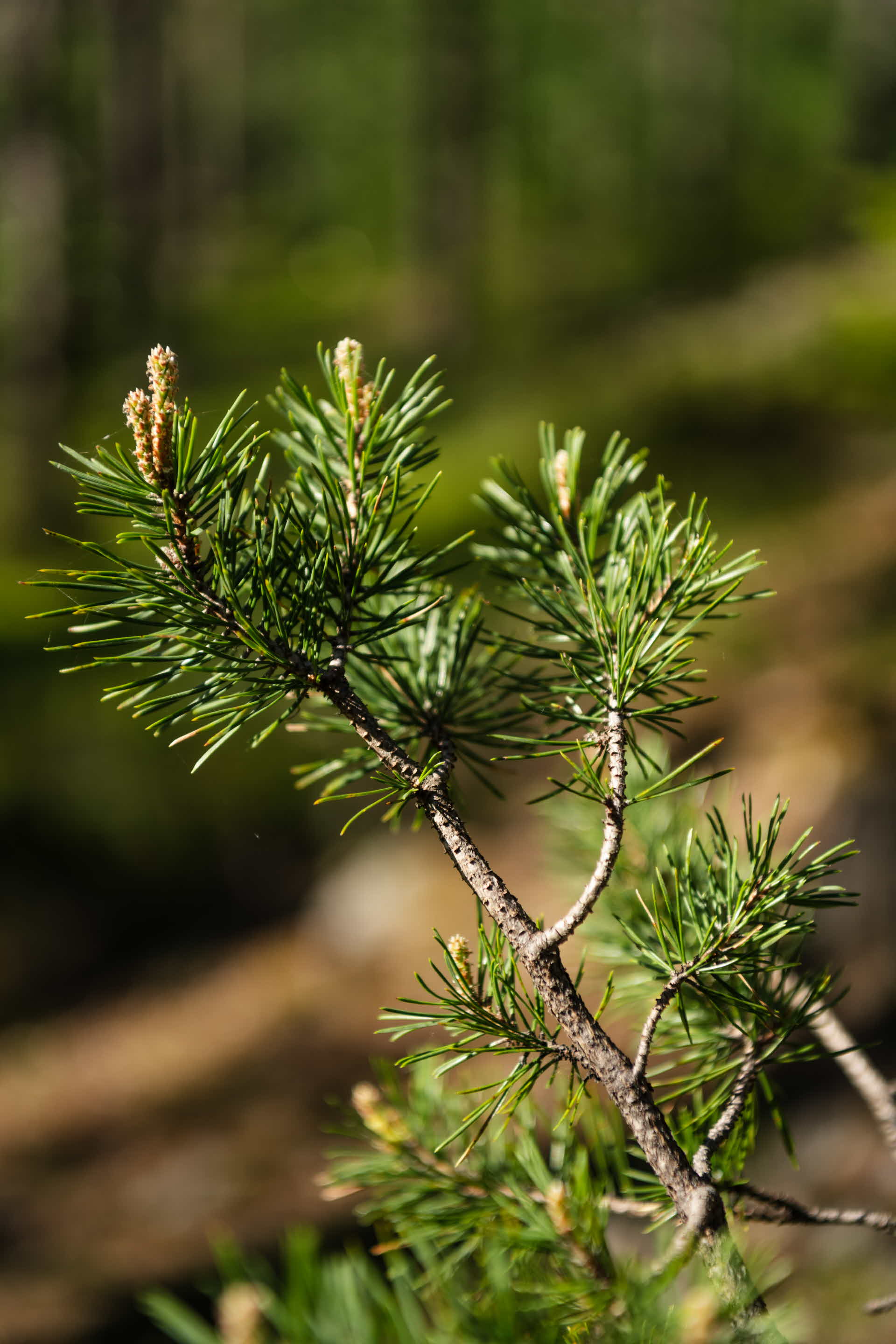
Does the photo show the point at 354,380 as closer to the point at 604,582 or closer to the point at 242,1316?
the point at 604,582

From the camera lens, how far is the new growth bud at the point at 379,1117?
1.74 feet

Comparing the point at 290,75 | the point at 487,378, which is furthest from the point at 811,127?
the point at 290,75

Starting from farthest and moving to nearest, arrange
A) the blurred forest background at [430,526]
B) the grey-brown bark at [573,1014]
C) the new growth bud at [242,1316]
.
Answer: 1. the blurred forest background at [430,526]
2. the grey-brown bark at [573,1014]
3. the new growth bud at [242,1316]

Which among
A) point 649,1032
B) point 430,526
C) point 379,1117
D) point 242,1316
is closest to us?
point 242,1316

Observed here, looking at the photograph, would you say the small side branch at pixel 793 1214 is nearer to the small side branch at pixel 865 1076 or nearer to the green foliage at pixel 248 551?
the small side branch at pixel 865 1076

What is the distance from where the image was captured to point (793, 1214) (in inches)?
18.9

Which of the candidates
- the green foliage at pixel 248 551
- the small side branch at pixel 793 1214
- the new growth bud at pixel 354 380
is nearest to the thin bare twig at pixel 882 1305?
the small side branch at pixel 793 1214

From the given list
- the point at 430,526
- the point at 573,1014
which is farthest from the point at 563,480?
the point at 430,526

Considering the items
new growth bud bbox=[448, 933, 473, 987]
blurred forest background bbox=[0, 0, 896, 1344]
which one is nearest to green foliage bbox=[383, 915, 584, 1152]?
new growth bud bbox=[448, 933, 473, 987]

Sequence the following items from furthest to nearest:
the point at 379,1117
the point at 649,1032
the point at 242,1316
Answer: the point at 379,1117 < the point at 649,1032 < the point at 242,1316

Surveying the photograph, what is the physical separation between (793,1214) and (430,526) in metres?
4.37

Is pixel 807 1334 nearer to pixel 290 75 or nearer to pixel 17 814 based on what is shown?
pixel 17 814

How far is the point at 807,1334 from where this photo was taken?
32cm

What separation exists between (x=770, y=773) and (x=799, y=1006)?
2520mm
